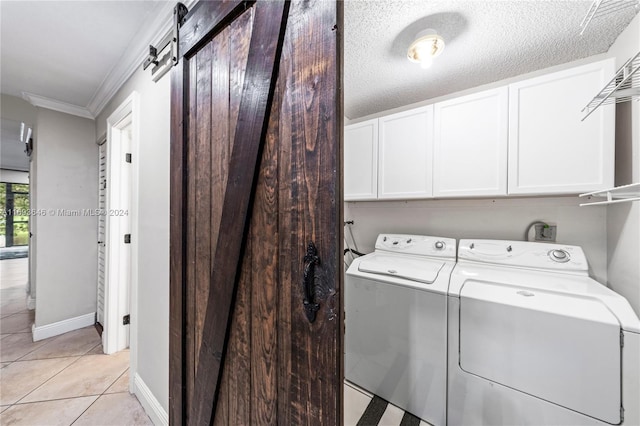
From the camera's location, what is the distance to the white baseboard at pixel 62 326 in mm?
2388

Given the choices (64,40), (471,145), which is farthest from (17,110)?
(471,145)

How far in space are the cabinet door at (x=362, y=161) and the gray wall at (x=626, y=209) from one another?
156cm

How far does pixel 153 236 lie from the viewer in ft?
4.87

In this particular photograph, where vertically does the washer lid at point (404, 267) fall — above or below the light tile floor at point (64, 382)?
above

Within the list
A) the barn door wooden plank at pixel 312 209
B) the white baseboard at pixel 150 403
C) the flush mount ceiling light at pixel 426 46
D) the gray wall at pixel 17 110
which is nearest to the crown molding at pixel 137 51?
the gray wall at pixel 17 110

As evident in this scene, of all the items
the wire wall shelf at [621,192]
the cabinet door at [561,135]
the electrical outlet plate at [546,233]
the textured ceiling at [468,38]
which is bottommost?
the electrical outlet plate at [546,233]

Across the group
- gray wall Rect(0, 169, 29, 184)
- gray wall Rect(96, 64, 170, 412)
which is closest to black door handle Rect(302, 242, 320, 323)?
gray wall Rect(96, 64, 170, 412)

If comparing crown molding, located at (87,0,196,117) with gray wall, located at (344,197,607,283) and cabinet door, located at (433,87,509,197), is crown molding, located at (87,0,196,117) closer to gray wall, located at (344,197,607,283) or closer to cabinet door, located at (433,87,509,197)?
cabinet door, located at (433,87,509,197)

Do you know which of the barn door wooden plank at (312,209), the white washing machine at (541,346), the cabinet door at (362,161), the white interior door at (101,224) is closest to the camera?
the barn door wooden plank at (312,209)

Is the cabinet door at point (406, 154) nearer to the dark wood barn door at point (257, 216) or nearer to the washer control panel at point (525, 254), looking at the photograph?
the washer control panel at point (525, 254)

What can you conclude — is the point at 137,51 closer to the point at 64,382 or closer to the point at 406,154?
the point at 406,154

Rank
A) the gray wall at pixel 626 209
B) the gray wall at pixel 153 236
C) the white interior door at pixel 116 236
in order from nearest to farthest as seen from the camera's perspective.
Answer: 1. the gray wall at pixel 626 209
2. the gray wall at pixel 153 236
3. the white interior door at pixel 116 236

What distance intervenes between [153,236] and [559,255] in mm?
2669

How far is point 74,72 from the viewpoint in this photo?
197cm
